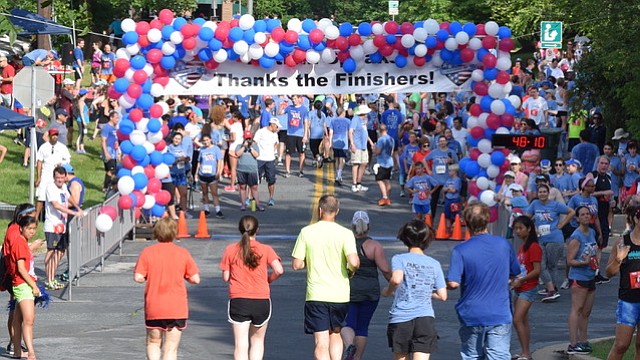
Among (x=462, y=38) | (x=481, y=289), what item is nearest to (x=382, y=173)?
(x=462, y=38)

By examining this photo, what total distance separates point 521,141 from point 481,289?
32.7 feet

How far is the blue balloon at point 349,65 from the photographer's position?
74.5 ft

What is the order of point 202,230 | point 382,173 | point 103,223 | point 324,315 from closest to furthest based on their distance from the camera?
point 324,315, point 103,223, point 202,230, point 382,173

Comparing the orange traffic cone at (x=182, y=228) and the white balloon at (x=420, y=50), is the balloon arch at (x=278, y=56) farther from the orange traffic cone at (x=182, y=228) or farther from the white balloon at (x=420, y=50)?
the orange traffic cone at (x=182, y=228)

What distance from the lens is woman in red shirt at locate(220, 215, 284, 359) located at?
11906 millimetres

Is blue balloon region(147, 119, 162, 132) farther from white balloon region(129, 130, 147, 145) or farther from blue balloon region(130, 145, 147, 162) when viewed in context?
blue balloon region(130, 145, 147, 162)

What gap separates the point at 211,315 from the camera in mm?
16719

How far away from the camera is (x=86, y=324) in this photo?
15.9 m

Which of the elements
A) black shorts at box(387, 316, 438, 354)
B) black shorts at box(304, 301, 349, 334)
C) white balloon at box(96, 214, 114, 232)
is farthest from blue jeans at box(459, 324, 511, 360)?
white balloon at box(96, 214, 114, 232)

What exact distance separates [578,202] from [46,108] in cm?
1478

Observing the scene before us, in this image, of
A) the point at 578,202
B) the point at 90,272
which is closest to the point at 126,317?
the point at 90,272

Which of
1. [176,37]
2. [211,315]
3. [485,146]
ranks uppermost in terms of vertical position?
[176,37]

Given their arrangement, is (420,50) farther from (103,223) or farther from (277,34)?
(103,223)

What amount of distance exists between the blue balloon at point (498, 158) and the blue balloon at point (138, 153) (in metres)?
5.78
